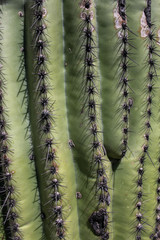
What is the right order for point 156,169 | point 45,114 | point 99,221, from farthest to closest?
1. point 156,169
2. point 99,221
3. point 45,114

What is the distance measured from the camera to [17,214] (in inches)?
71.7

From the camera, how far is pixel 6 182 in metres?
1.77

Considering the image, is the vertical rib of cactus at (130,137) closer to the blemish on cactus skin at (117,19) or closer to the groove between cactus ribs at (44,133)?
the blemish on cactus skin at (117,19)

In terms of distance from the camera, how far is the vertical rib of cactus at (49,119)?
5.37ft

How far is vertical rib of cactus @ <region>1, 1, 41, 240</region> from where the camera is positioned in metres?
1.69

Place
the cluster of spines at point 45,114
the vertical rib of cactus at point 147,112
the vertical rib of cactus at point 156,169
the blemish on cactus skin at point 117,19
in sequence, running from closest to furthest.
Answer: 1. the cluster of spines at point 45,114
2. the blemish on cactus skin at point 117,19
3. the vertical rib of cactus at point 147,112
4. the vertical rib of cactus at point 156,169

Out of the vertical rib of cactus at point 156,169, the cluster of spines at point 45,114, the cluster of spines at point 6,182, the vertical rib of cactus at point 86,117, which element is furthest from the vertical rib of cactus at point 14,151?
the vertical rib of cactus at point 156,169

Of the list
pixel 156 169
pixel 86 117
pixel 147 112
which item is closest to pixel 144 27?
pixel 147 112

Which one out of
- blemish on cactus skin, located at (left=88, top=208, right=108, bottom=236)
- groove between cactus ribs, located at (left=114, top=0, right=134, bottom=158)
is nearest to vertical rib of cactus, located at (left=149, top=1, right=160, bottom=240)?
groove between cactus ribs, located at (left=114, top=0, right=134, bottom=158)

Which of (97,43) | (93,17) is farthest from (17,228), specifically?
(93,17)

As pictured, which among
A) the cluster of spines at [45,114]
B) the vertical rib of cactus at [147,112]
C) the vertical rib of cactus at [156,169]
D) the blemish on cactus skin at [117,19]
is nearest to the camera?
the cluster of spines at [45,114]

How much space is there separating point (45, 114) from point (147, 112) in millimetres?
653

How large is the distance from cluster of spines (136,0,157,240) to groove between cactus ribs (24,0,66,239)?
1.71ft

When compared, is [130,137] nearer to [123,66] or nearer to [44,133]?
[123,66]
